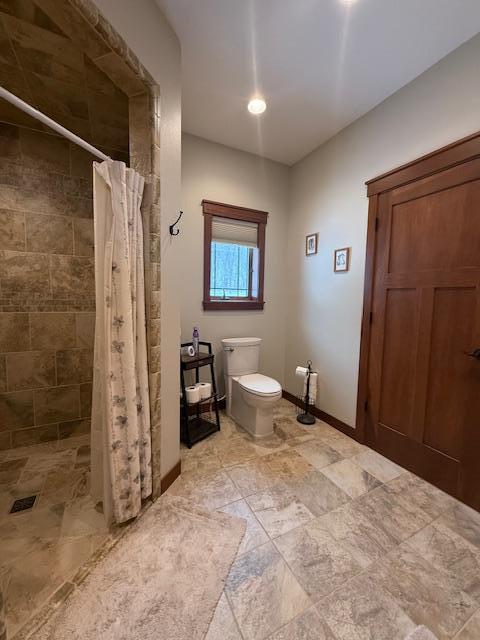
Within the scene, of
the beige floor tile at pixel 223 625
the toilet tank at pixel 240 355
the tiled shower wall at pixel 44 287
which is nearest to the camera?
the beige floor tile at pixel 223 625

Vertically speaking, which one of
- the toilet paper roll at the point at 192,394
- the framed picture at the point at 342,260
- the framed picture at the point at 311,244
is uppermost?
the framed picture at the point at 311,244

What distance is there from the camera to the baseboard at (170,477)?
160 cm

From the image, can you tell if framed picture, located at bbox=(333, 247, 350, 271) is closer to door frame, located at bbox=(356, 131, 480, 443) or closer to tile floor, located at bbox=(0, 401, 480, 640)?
door frame, located at bbox=(356, 131, 480, 443)

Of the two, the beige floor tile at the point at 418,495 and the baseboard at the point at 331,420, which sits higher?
the baseboard at the point at 331,420

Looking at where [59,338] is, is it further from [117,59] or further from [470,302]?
[470,302]

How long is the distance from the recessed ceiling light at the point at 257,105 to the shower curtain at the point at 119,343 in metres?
1.29

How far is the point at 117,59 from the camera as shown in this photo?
3.84ft

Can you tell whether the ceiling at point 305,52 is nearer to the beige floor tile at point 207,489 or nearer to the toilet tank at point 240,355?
the toilet tank at point 240,355

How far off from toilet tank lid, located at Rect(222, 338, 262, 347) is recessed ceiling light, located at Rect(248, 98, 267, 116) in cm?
193

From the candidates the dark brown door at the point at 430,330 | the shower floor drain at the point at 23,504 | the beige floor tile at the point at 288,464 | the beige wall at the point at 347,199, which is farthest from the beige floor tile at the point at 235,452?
the shower floor drain at the point at 23,504

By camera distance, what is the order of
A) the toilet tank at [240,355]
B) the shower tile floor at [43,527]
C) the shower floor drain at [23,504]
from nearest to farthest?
the shower tile floor at [43,527]
the shower floor drain at [23,504]
the toilet tank at [240,355]

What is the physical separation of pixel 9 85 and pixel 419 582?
10.8 ft

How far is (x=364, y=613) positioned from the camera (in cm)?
102

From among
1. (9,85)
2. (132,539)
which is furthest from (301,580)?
(9,85)
